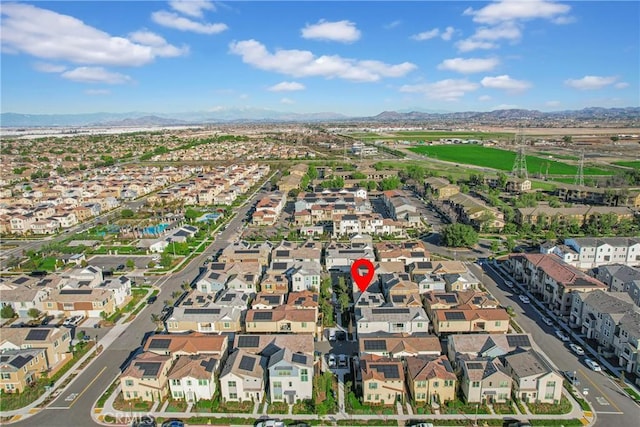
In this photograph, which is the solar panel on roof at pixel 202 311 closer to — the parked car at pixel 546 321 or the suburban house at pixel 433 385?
the suburban house at pixel 433 385

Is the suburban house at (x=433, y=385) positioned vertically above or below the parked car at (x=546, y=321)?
above

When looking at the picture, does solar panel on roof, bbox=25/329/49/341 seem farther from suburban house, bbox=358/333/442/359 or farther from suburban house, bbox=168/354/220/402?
suburban house, bbox=358/333/442/359

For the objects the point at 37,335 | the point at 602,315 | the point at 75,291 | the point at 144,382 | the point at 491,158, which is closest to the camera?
the point at 144,382

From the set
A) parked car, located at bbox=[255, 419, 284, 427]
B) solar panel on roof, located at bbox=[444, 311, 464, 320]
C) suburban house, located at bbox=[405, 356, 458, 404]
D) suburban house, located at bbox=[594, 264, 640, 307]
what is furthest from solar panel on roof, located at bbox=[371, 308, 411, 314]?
suburban house, located at bbox=[594, 264, 640, 307]

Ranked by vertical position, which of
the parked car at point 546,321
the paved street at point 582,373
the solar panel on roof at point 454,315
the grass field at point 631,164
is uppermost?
the grass field at point 631,164

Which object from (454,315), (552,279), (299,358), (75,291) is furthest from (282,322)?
(552,279)

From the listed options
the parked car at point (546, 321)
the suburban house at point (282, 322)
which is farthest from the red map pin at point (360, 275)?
the parked car at point (546, 321)

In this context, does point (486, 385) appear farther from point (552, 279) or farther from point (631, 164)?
point (631, 164)
